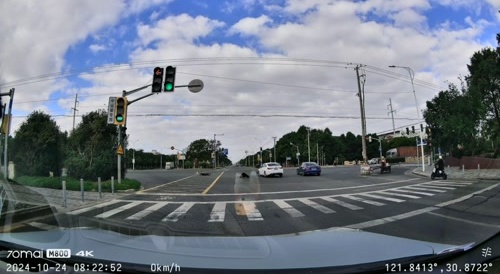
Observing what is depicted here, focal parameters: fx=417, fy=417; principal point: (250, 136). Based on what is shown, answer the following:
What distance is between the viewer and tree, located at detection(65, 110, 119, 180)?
28.0 meters

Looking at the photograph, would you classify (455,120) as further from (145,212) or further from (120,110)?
(145,212)

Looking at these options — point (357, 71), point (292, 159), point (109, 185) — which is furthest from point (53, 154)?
point (292, 159)

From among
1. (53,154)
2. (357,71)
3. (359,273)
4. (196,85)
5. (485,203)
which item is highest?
(357,71)

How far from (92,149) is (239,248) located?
28126 millimetres

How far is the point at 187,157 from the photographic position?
13538 centimetres

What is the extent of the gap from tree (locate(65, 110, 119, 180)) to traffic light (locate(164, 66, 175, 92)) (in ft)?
36.6

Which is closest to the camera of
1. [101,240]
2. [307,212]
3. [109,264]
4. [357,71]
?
[109,264]

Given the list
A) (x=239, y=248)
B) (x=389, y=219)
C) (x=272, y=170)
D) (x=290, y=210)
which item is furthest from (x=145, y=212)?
(x=272, y=170)

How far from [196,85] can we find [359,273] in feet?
65.7

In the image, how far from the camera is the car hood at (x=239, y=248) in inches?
111

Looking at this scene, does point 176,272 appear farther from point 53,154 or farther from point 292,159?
point 292,159

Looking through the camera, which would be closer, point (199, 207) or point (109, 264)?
point (109, 264)

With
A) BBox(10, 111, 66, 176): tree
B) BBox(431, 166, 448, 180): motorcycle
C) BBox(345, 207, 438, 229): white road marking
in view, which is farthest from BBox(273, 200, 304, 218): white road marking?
BBox(431, 166, 448, 180): motorcycle

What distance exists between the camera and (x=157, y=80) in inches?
802
